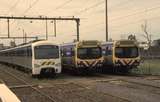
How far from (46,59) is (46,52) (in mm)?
626

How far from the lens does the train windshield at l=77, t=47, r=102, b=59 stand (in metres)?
32.6

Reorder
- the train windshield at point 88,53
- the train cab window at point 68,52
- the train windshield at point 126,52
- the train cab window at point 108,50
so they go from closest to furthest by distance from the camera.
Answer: the train windshield at point 88,53
the train windshield at point 126,52
the train cab window at point 68,52
the train cab window at point 108,50

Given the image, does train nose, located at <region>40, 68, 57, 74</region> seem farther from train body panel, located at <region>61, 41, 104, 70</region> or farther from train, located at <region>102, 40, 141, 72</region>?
train, located at <region>102, 40, 141, 72</region>

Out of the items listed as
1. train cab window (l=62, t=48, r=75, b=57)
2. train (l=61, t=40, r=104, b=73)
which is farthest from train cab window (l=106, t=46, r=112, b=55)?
train cab window (l=62, t=48, r=75, b=57)

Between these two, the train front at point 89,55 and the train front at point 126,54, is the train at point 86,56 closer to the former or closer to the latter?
the train front at point 89,55

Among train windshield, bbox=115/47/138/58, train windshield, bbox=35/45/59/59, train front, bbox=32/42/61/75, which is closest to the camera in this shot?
train front, bbox=32/42/61/75

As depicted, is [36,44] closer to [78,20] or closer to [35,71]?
[35,71]

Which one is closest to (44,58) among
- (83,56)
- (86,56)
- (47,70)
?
(47,70)

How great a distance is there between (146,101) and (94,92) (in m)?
4.26

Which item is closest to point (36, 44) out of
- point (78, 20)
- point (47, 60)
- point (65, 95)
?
point (47, 60)

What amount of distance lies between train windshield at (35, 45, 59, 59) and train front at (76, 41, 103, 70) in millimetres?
1829

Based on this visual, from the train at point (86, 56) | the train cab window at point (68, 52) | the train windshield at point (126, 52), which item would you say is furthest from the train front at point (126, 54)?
the train cab window at point (68, 52)

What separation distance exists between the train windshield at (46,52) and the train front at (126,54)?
15.6 ft

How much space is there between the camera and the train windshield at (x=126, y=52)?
109 ft
